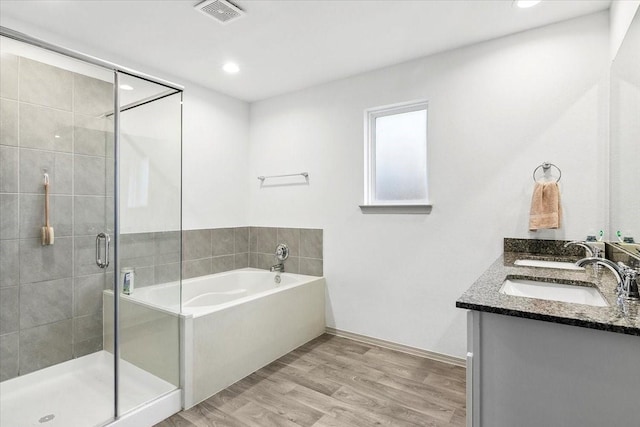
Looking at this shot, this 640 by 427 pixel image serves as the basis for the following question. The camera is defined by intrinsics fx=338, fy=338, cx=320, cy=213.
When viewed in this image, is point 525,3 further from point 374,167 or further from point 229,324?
point 229,324

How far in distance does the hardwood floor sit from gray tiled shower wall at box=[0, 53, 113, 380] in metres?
1.16

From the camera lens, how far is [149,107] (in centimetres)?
235

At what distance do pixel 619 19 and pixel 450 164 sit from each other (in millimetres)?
1238

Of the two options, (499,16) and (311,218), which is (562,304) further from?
(311,218)

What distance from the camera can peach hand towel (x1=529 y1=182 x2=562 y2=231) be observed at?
2236 mm

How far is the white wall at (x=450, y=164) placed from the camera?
225 centimetres

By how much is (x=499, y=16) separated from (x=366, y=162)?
1.45m

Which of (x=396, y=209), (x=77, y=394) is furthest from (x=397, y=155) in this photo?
(x=77, y=394)

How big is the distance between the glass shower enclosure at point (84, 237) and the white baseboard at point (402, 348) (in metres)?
1.59

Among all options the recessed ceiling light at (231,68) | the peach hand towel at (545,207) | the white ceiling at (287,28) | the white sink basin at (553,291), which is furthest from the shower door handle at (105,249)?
the peach hand towel at (545,207)

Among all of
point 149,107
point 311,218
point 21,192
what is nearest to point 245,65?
point 149,107

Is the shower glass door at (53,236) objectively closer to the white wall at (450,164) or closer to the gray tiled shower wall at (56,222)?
the gray tiled shower wall at (56,222)

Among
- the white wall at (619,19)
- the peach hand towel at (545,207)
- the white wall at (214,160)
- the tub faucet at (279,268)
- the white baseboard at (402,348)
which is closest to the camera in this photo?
the white wall at (619,19)

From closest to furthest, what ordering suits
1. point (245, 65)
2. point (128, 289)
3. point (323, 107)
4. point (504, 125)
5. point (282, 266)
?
1. point (128, 289)
2. point (504, 125)
3. point (245, 65)
4. point (323, 107)
5. point (282, 266)
